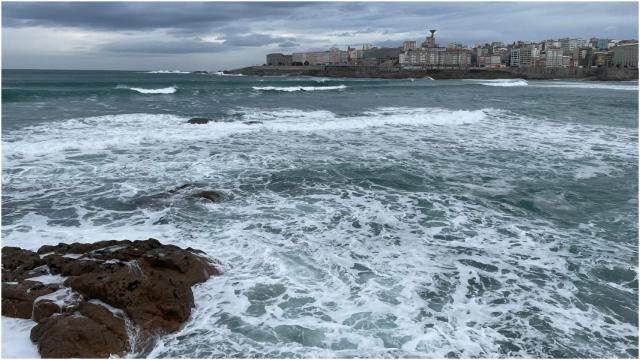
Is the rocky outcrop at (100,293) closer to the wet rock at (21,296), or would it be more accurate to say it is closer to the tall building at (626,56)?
the wet rock at (21,296)

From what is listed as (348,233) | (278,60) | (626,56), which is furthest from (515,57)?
(348,233)

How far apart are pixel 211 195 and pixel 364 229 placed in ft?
10.6

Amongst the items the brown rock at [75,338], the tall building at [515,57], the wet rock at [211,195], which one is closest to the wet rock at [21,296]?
the brown rock at [75,338]

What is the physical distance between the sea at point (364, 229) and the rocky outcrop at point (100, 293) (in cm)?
20

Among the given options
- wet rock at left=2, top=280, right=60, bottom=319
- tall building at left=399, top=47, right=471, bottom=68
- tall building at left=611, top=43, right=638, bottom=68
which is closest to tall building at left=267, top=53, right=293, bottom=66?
tall building at left=399, top=47, right=471, bottom=68

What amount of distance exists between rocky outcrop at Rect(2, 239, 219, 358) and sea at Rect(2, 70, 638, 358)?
0.20 meters

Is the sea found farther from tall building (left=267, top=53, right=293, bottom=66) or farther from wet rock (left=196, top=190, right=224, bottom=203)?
tall building (left=267, top=53, right=293, bottom=66)

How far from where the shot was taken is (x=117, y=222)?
7375 millimetres

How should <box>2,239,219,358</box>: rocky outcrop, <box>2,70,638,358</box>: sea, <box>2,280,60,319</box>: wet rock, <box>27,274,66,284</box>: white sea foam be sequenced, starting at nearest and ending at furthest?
1. <box>2,239,219,358</box>: rocky outcrop
2. <box>2,280,60,319</box>: wet rock
3. <box>2,70,638,358</box>: sea
4. <box>27,274,66,284</box>: white sea foam

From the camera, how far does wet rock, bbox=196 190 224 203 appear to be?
28.0 ft

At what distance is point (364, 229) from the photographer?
24.1 ft

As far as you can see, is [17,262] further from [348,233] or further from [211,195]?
[348,233]

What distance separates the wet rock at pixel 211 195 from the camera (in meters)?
8.52

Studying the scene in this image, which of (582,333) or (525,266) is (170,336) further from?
(525,266)
